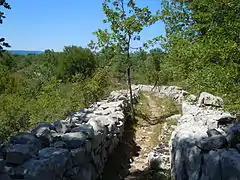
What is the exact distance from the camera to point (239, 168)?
10.4 ft

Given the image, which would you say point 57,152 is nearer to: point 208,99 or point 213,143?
point 213,143

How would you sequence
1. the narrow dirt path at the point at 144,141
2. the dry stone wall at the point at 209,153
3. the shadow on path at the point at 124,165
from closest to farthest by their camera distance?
the dry stone wall at the point at 209,153
the shadow on path at the point at 124,165
the narrow dirt path at the point at 144,141

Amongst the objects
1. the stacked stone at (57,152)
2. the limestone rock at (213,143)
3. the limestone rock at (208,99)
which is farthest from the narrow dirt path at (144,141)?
the limestone rock at (213,143)

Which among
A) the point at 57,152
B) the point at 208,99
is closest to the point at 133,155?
the point at 208,99

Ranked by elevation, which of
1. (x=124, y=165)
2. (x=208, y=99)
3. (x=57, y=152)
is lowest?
(x=124, y=165)

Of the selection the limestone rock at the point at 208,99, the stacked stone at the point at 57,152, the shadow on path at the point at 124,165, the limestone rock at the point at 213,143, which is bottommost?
the shadow on path at the point at 124,165

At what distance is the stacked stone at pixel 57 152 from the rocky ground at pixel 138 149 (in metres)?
0.37

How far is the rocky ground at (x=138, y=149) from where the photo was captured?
5.73 m

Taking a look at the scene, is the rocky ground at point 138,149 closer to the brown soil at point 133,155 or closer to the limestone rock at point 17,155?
the brown soil at point 133,155

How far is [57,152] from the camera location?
3.85 meters

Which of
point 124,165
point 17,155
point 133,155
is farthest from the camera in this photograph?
point 133,155

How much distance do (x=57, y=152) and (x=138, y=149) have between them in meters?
3.97

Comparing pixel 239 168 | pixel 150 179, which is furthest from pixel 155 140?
pixel 239 168

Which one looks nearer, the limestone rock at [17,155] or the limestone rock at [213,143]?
the limestone rock at [17,155]
